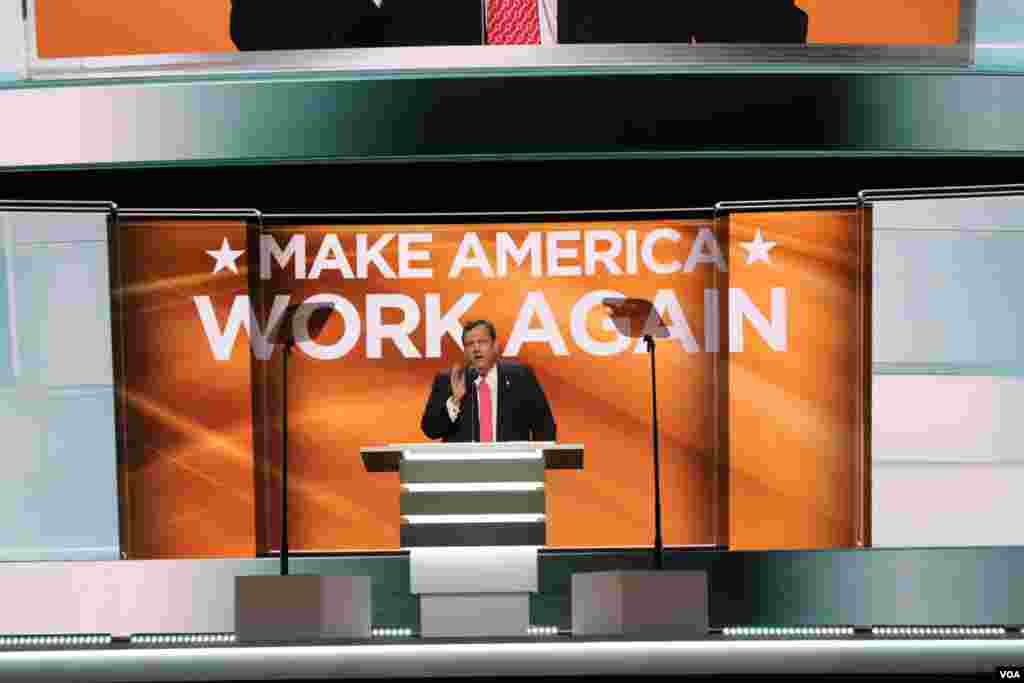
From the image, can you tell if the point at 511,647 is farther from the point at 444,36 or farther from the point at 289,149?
the point at 444,36

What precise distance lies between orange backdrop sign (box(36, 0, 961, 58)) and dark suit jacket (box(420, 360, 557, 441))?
228 centimetres

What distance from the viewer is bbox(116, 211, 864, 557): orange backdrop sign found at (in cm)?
644

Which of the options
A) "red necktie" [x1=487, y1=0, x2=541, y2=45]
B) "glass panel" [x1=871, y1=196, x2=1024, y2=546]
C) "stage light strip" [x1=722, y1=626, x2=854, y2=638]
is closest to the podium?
"stage light strip" [x1=722, y1=626, x2=854, y2=638]

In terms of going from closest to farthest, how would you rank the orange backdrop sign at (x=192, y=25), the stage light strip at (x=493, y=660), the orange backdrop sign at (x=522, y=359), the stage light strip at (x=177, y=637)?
the stage light strip at (x=493, y=660) → the orange backdrop sign at (x=192, y=25) → the stage light strip at (x=177, y=637) → the orange backdrop sign at (x=522, y=359)

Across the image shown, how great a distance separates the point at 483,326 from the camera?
6598mm

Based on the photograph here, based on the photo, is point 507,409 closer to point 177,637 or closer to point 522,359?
point 522,359

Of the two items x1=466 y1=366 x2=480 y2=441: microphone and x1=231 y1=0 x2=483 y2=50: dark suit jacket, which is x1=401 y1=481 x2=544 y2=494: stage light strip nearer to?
x1=466 y1=366 x2=480 y2=441: microphone

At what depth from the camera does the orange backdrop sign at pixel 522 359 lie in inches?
254

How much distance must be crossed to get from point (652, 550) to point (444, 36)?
10.1ft

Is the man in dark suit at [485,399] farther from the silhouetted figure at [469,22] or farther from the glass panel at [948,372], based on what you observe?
the glass panel at [948,372]

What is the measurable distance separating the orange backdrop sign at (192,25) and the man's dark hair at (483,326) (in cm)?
202

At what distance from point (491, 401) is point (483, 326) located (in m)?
0.44

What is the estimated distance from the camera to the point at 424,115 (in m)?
5.97

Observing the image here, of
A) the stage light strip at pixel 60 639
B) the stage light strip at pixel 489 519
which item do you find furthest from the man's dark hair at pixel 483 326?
the stage light strip at pixel 60 639
